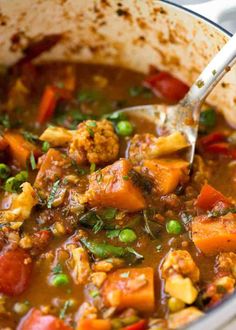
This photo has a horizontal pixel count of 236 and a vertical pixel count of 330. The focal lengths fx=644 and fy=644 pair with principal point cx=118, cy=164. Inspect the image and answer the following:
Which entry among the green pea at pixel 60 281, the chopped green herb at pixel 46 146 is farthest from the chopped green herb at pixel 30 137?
the green pea at pixel 60 281

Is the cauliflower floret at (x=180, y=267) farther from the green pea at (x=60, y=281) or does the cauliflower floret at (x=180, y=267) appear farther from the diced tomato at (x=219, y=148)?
the diced tomato at (x=219, y=148)

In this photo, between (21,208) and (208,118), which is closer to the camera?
(21,208)

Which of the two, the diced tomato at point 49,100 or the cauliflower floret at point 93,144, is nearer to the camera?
the cauliflower floret at point 93,144

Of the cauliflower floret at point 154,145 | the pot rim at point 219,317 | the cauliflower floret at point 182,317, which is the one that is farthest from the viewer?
the cauliflower floret at point 154,145

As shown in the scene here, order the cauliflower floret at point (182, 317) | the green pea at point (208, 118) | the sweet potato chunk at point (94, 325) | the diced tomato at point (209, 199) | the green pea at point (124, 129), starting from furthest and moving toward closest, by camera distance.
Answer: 1. the green pea at point (208, 118)
2. the green pea at point (124, 129)
3. the diced tomato at point (209, 199)
4. the sweet potato chunk at point (94, 325)
5. the cauliflower floret at point (182, 317)

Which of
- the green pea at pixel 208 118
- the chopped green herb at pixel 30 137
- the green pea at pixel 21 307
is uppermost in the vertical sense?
the green pea at pixel 208 118

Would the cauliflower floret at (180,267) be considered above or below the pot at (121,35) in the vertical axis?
below

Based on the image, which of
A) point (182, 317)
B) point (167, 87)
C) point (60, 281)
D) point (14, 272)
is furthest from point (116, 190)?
point (167, 87)

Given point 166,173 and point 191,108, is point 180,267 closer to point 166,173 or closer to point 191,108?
point 166,173
